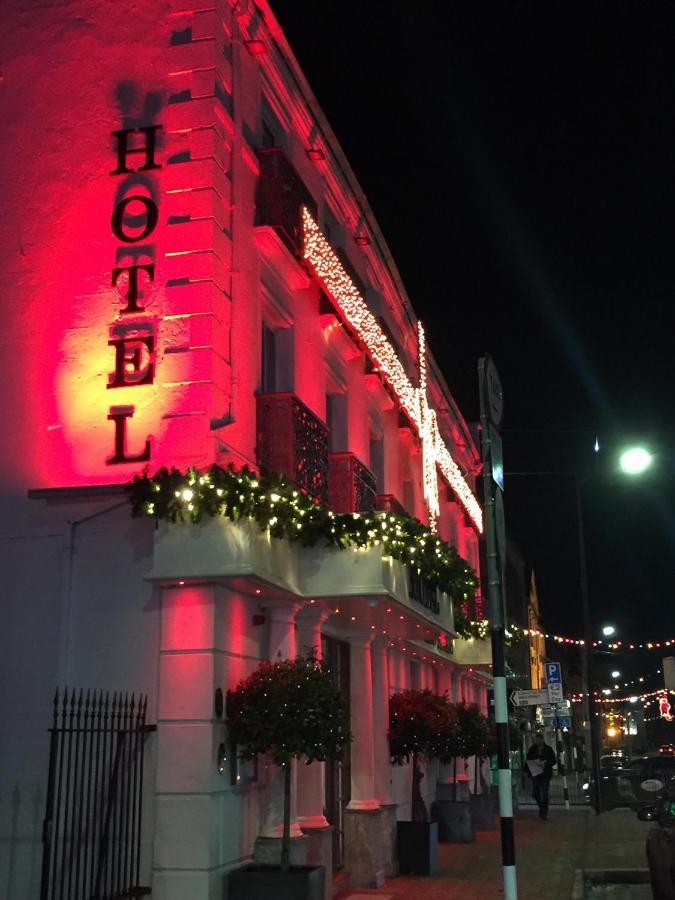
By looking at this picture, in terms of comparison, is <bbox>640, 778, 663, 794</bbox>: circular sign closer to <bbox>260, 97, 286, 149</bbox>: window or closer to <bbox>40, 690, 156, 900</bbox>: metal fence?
<bbox>40, 690, 156, 900</bbox>: metal fence

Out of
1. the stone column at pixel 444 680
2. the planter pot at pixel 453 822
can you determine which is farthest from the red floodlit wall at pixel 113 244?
the stone column at pixel 444 680

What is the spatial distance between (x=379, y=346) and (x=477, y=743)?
25.0 feet

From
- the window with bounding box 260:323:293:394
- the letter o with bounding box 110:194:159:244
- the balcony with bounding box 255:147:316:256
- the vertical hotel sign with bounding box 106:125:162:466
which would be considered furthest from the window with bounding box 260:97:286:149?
the letter o with bounding box 110:194:159:244

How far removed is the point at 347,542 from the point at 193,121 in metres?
4.72

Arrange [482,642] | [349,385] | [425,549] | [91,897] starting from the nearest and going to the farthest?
1. [91,897]
2. [425,549]
3. [349,385]
4. [482,642]

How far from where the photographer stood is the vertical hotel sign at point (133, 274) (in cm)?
1030

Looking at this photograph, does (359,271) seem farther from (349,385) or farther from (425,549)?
(425,549)

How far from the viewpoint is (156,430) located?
1023 cm

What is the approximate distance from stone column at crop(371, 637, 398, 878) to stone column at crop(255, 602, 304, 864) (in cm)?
326

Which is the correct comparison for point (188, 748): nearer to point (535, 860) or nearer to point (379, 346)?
point (535, 860)

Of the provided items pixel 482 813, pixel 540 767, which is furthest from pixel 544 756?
pixel 482 813

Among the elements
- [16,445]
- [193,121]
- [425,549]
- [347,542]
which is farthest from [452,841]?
[193,121]

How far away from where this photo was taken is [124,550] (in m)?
10.1

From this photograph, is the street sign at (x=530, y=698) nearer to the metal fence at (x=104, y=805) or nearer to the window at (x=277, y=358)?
the window at (x=277, y=358)
